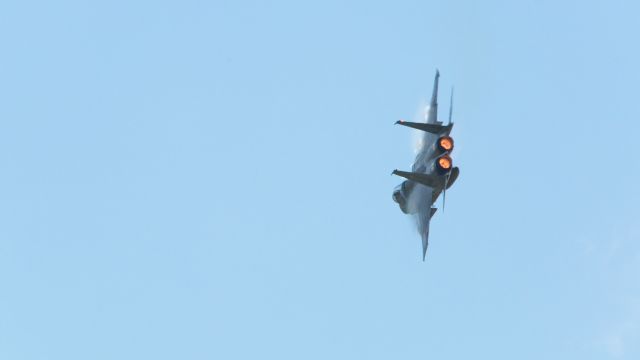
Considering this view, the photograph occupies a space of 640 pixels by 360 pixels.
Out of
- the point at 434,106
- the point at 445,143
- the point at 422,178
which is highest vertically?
the point at 434,106

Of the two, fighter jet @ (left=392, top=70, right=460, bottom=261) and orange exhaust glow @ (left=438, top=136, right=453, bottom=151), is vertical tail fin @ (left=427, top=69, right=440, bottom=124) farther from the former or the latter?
orange exhaust glow @ (left=438, top=136, right=453, bottom=151)

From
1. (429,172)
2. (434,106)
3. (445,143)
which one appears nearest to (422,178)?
(429,172)

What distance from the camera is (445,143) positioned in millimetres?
93688

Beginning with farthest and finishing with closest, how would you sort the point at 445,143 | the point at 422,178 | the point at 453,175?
the point at 422,178
the point at 453,175
the point at 445,143

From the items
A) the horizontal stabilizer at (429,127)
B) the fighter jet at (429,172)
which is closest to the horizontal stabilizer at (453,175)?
the fighter jet at (429,172)

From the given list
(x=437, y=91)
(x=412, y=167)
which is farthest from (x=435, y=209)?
(x=437, y=91)

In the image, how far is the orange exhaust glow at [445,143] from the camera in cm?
9362

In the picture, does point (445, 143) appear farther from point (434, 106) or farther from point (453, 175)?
point (434, 106)

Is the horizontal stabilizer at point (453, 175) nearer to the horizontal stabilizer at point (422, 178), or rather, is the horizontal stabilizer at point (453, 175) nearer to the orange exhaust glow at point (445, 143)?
the horizontal stabilizer at point (422, 178)

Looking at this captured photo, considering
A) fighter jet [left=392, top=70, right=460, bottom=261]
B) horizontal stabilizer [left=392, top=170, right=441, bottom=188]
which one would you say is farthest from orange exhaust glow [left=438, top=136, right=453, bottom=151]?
horizontal stabilizer [left=392, top=170, right=441, bottom=188]

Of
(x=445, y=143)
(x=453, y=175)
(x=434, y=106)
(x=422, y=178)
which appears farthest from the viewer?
Answer: (x=434, y=106)

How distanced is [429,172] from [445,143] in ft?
10.1

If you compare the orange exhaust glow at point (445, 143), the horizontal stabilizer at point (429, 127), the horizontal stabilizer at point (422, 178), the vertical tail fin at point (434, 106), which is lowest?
the horizontal stabilizer at point (422, 178)

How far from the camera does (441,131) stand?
3772 inches
